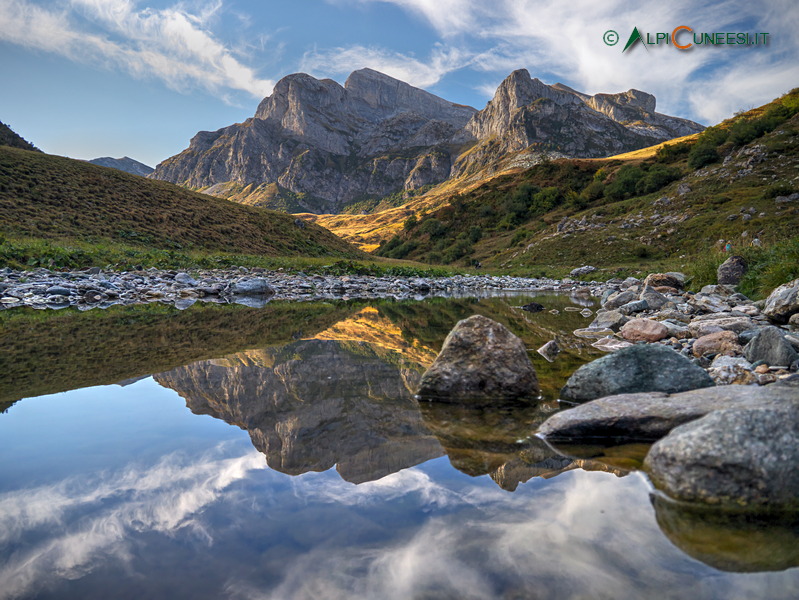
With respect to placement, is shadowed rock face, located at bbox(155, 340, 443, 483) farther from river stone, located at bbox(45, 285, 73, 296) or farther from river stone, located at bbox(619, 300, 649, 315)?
river stone, located at bbox(45, 285, 73, 296)

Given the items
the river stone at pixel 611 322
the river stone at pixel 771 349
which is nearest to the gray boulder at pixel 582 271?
the river stone at pixel 611 322

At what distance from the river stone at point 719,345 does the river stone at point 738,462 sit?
3.85 meters

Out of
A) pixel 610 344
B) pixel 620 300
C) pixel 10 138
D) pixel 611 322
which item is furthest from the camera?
pixel 10 138

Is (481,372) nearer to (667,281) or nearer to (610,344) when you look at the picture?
(610,344)

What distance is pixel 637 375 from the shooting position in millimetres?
4473

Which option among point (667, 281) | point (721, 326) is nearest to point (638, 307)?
point (721, 326)

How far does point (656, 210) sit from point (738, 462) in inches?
1683

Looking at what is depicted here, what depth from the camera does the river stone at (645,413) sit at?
11.1ft

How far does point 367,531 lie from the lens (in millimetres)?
2270

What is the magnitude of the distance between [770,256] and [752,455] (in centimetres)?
1332

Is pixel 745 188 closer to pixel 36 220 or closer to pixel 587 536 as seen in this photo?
pixel 587 536

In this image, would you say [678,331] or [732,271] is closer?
[678,331]

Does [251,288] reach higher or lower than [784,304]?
lower

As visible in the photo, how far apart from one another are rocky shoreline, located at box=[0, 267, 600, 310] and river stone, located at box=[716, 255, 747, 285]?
322 inches
